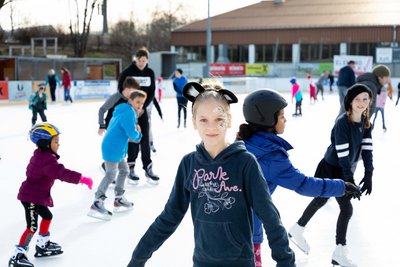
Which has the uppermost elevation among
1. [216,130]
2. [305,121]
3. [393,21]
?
[393,21]

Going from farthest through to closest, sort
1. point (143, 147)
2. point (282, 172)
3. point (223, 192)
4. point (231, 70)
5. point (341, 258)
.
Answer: point (231, 70) < point (143, 147) < point (341, 258) < point (282, 172) < point (223, 192)

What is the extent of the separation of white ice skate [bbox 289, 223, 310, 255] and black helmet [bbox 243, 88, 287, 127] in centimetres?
158

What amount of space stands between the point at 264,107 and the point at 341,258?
1.45m

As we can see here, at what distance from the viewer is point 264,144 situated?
2.48 meters

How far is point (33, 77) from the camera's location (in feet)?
83.9

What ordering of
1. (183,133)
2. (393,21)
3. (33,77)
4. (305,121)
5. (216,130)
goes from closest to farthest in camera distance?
(216,130)
(183,133)
(305,121)
(33,77)
(393,21)

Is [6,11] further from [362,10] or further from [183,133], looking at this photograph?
[183,133]

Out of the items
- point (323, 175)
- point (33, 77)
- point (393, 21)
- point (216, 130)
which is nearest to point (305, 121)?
point (323, 175)

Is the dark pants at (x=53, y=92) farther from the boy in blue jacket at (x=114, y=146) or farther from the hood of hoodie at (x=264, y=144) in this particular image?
the hood of hoodie at (x=264, y=144)

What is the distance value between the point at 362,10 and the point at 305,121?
113 ft

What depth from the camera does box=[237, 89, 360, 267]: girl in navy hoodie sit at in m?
2.38

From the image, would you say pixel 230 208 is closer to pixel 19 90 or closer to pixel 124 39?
pixel 19 90

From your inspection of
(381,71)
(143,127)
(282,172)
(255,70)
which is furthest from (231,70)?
(282,172)

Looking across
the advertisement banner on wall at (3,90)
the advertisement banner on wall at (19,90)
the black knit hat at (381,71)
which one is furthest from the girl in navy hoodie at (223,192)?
the advertisement banner on wall at (19,90)
